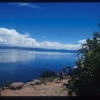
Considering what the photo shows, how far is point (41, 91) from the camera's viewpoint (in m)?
5.66

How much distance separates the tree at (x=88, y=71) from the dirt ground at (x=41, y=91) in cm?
25

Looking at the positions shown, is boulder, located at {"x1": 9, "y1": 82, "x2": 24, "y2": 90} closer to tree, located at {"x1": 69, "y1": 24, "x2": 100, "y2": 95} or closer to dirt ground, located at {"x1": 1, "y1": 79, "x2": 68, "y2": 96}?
dirt ground, located at {"x1": 1, "y1": 79, "x2": 68, "y2": 96}

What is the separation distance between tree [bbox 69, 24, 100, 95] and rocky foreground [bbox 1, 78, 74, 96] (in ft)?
0.73

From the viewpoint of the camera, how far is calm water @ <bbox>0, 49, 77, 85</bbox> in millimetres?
5336

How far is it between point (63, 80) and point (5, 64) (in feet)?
4.56

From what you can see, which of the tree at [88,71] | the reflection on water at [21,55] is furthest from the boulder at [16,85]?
the tree at [88,71]

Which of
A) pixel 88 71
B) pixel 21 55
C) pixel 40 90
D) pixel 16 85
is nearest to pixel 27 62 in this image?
pixel 21 55

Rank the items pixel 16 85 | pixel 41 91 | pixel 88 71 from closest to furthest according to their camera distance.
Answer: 1. pixel 88 71
2. pixel 16 85
3. pixel 41 91

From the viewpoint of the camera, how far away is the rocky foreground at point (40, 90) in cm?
551

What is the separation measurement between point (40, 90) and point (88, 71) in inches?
46.2

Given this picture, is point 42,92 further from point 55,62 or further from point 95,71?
point 95,71

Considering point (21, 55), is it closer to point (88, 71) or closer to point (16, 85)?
point (16, 85)

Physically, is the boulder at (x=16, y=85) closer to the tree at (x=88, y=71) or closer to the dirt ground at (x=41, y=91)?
the dirt ground at (x=41, y=91)

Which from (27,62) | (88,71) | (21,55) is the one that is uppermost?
(21,55)
